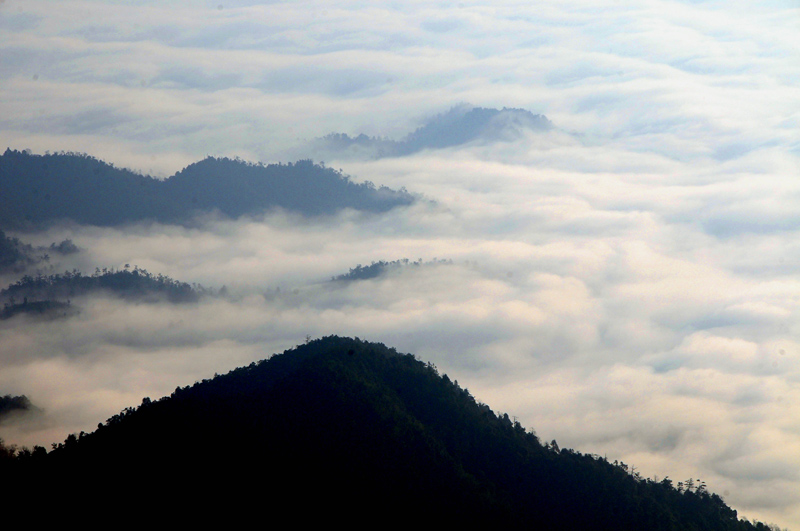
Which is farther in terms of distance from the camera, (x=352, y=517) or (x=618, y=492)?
(x=618, y=492)

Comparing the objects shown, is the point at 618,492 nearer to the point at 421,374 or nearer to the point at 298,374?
the point at 421,374

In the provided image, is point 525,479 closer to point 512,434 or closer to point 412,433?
point 512,434

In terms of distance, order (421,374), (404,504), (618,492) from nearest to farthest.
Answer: (404,504), (618,492), (421,374)

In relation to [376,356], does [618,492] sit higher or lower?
lower

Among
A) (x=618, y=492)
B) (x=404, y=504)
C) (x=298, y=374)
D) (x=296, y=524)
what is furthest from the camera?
(x=298, y=374)

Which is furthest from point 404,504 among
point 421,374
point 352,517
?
point 421,374

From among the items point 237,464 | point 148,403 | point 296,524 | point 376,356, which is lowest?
point 296,524
